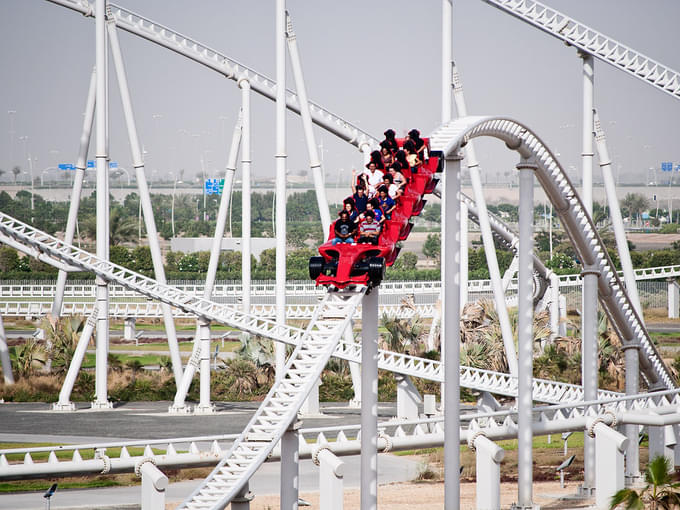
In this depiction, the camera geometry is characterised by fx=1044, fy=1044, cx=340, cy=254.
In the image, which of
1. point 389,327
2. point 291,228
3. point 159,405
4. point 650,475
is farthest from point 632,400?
point 291,228

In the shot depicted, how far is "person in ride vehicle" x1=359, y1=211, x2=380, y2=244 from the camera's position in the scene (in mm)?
13453

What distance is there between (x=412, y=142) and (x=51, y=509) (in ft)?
29.5

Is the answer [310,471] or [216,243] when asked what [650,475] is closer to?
[310,471]

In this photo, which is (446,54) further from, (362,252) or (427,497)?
(362,252)

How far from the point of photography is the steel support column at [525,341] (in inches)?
677

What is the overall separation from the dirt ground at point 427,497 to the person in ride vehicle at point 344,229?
6424 millimetres

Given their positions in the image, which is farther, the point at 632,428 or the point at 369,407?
the point at 632,428

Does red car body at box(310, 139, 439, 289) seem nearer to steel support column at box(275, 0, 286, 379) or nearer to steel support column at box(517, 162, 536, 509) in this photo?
steel support column at box(517, 162, 536, 509)

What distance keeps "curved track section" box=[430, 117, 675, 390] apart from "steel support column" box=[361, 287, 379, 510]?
2.45m

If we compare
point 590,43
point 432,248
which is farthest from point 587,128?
point 432,248

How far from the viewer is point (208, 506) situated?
11625 millimetres

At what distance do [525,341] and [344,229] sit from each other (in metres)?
5.38

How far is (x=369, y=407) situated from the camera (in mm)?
13805

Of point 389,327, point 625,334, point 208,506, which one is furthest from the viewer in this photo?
point 389,327
